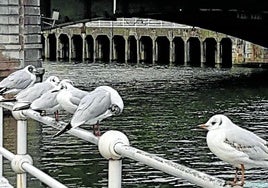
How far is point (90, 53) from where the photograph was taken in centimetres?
7581

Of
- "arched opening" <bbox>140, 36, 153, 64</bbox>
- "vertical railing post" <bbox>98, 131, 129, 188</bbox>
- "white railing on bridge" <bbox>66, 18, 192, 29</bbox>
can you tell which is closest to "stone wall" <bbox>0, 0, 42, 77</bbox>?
"vertical railing post" <bbox>98, 131, 129, 188</bbox>

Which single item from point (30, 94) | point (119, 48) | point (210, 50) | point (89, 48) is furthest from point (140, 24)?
point (30, 94)

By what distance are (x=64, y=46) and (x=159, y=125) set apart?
181 ft

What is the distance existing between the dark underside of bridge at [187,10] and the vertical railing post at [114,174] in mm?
32534

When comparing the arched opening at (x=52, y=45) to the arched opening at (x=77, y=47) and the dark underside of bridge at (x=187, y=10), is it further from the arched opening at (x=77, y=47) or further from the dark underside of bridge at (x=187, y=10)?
the dark underside of bridge at (x=187, y=10)

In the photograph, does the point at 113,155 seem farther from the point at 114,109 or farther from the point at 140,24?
the point at 140,24

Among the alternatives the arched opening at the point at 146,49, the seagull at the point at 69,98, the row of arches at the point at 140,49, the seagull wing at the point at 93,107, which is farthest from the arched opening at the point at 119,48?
the seagull wing at the point at 93,107

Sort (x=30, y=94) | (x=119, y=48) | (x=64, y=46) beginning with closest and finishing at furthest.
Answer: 1. (x=30, y=94)
2. (x=119, y=48)
3. (x=64, y=46)

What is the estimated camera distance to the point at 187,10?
41.9 m

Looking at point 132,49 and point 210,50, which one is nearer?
point 210,50

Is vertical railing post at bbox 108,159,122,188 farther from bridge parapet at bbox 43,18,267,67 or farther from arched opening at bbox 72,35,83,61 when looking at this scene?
arched opening at bbox 72,35,83,61

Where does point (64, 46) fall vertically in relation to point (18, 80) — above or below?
below

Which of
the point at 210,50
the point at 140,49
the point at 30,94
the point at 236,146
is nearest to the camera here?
the point at 236,146

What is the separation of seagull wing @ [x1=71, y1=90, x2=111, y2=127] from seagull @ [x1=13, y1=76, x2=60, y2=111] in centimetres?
59
